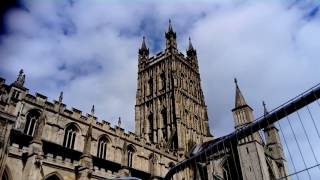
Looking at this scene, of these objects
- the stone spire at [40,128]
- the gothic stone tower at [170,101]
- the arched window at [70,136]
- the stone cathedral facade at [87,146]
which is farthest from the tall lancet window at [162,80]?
the stone spire at [40,128]

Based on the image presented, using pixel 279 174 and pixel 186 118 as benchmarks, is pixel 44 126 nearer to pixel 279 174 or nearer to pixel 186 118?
pixel 279 174

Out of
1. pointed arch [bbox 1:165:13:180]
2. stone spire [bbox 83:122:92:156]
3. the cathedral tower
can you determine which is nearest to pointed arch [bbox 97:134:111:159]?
stone spire [bbox 83:122:92:156]

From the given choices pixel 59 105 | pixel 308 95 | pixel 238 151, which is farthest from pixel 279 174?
pixel 59 105

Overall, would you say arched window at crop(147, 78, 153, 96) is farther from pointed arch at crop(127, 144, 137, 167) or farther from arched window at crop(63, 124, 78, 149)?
arched window at crop(63, 124, 78, 149)

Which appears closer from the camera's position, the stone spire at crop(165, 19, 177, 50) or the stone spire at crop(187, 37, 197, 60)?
the stone spire at crop(165, 19, 177, 50)

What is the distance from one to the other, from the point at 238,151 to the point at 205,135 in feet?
87.6

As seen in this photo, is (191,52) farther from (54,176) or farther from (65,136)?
(54,176)

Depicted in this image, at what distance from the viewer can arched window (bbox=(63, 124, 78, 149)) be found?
92.0 ft

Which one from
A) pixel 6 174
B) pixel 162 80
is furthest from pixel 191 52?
pixel 6 174

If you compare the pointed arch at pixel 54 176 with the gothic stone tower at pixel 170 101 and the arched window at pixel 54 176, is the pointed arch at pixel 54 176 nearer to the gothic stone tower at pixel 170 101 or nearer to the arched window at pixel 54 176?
the arched window at pixel 54 176

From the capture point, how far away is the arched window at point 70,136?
92.0ft

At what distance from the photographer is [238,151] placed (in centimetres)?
2797

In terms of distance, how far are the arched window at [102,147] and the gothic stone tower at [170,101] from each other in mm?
14925

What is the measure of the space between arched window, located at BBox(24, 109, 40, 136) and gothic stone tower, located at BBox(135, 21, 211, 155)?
873 inches
